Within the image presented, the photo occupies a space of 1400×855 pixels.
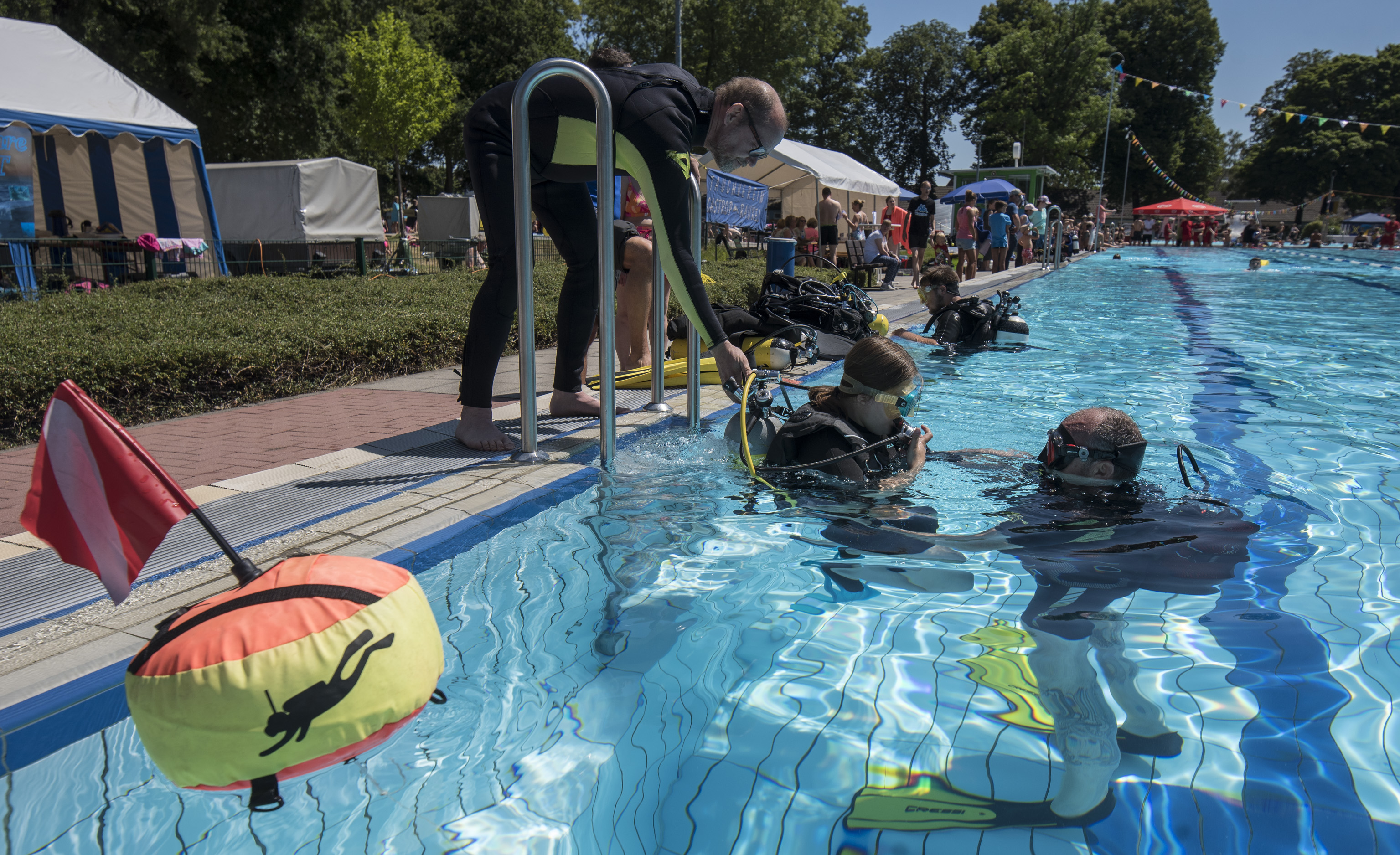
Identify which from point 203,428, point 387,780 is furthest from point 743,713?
point 203,428

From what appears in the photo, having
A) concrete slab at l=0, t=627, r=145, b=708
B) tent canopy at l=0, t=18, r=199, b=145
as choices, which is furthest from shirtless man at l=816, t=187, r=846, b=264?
concrete slab at l=0, t=627, r=145, b=708

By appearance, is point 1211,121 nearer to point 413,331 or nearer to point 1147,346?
point 1147,346

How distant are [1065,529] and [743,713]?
168 cm

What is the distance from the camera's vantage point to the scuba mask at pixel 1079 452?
3.22 m

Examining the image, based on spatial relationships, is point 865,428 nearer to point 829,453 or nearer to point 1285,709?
point 829,453

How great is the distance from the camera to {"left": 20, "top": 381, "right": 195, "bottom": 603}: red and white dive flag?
166cm

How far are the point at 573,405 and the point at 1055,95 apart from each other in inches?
1937

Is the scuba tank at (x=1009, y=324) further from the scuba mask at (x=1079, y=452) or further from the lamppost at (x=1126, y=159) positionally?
the lamppost at (x=1126, y=159)

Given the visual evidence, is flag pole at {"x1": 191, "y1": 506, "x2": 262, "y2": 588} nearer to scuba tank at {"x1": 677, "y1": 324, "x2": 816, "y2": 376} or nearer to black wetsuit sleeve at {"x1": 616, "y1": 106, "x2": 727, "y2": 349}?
black wetsuit sleeve at {"x1": 616, "y1": 106, "x2": 727, "y2": 349}

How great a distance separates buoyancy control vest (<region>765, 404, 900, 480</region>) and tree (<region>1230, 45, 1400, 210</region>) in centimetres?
6178

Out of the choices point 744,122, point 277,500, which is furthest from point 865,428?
point 277,500

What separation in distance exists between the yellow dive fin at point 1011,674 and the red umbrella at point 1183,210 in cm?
4593

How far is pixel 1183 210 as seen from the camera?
40969 millimetres

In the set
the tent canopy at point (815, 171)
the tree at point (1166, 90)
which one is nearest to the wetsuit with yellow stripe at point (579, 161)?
the tent canopy at point (815, 171)
